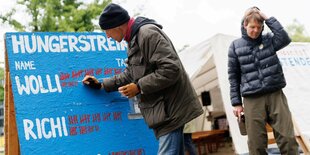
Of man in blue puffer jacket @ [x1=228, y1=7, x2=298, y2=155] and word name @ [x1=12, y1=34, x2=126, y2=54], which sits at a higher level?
word name @ [x1=12, y1=34, x2=126, y2=54]

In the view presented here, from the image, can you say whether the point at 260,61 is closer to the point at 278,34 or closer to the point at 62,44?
the point at 278,34

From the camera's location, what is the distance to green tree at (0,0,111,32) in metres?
13.4

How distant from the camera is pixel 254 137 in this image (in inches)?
126

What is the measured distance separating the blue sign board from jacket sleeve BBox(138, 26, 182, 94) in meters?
0.73

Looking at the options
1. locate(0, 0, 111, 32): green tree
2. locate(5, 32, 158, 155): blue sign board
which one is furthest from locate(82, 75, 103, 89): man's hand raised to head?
locate(0, 0, 111, 32): green tree

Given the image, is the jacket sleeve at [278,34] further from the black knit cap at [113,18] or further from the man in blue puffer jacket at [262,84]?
the black knit cap at [113,18]

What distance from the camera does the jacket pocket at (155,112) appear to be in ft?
8.29

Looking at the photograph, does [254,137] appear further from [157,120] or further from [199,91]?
[199,91]

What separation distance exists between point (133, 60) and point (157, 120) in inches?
18.0

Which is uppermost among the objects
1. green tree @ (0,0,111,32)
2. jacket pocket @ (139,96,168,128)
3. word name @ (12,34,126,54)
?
green tree @ (0,0,111,32)

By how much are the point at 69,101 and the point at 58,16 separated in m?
11.8

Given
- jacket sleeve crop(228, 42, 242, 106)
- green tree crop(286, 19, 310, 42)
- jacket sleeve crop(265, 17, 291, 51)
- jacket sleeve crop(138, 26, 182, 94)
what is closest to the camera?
jacket sleeve crop(138, 26, 182, 94)

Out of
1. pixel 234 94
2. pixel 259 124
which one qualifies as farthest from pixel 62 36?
pixel 259 124

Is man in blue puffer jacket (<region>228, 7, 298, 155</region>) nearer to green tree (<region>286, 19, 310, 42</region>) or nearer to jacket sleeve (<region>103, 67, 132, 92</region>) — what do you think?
jacket sleeve (<region>103, 67, 132, 92</region>)
